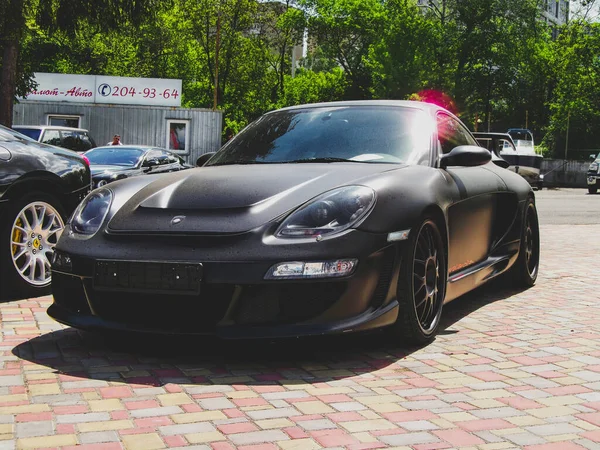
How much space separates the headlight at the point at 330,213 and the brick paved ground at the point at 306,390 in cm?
57

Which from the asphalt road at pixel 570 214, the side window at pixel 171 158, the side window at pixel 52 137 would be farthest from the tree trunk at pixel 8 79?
the asphalt road at pixel 570 214

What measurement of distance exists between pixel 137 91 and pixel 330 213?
109 feet

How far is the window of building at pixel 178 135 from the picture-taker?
35500mm

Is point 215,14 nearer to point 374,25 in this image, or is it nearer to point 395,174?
point 374,25

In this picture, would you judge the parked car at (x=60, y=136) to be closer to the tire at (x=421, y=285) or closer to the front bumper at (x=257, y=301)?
the tire at (x=421, y=285)

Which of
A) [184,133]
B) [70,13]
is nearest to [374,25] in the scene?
[184,133]

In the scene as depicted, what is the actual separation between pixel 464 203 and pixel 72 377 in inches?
102

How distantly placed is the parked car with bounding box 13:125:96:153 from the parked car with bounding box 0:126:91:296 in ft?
46.2

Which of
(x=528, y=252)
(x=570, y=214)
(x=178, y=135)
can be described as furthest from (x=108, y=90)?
(x=528, y=252)

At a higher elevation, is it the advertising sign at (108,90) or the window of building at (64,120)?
the advertising sign at (108,90)

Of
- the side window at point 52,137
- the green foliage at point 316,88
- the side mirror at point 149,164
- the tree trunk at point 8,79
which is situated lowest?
the side mirror at point 149,164

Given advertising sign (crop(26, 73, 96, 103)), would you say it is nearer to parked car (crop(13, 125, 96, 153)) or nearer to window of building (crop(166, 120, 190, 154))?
window of building (crop(166, 120, 190, 154))

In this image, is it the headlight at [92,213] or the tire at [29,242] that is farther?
the tire at [29,242]

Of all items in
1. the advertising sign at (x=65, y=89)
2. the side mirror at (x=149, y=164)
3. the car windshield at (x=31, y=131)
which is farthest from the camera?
the advertising sign at (x=65, y=89)
